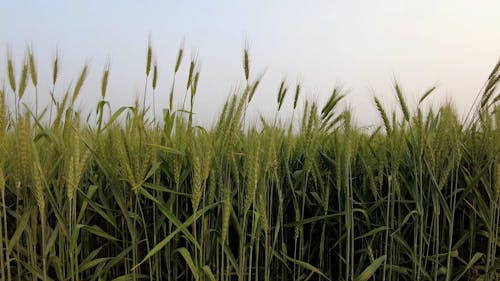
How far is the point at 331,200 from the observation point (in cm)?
225

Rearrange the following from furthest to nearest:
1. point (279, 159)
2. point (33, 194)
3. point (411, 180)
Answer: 1. point (411, 180)
2. point (279, 159)
3. point (33, 194)

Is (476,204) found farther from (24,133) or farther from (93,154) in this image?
(24,133)

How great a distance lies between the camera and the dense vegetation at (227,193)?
167cm

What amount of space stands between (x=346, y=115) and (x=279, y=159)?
327mm

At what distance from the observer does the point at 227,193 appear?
5.24ft

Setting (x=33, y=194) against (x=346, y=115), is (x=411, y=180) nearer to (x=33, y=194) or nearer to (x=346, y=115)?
(x=346, y=115)

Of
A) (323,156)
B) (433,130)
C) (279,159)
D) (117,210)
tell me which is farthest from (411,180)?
(117,210)

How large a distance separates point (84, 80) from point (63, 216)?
24.5 inches

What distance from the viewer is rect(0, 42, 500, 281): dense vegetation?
1.67m

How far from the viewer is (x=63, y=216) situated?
1.74 m

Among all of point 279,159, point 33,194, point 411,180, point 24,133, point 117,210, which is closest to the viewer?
point 24,133

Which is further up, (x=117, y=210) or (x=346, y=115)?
(x=346, y=115)

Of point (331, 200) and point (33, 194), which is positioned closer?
point (33, 194)

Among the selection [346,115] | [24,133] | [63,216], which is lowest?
[63,216]
